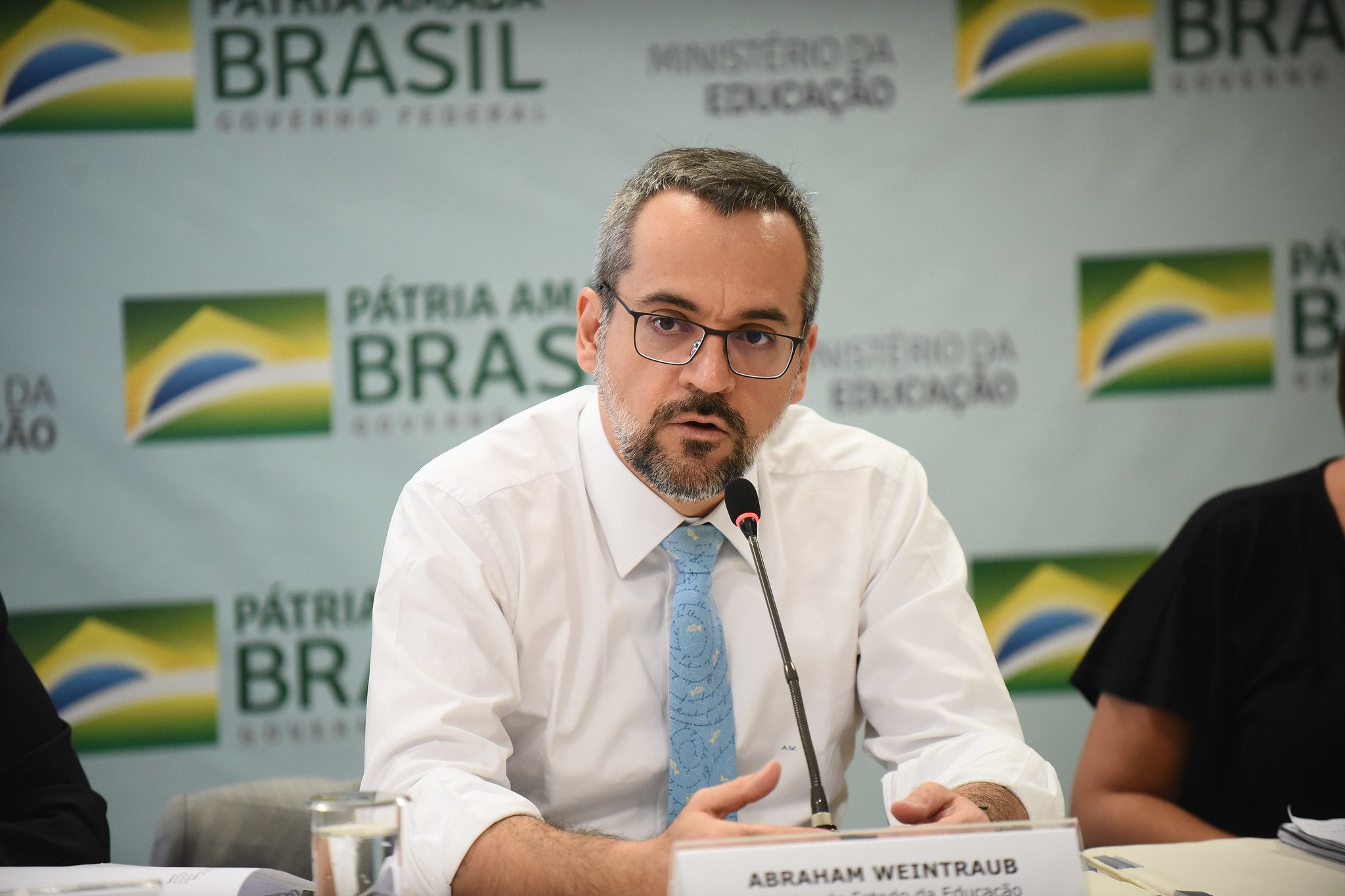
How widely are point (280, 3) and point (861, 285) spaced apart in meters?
1.53

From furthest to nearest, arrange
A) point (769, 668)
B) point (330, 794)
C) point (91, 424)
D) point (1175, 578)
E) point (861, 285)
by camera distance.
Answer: point (861, 285)
point (91, 424)
point (1175, 578)
point (769, 668)
point (330, 794)

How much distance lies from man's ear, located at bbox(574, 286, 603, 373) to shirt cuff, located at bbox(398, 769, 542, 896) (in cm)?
63

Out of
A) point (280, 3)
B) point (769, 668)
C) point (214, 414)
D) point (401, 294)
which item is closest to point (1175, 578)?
point (769, 668)

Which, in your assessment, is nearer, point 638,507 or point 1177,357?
point 638,507

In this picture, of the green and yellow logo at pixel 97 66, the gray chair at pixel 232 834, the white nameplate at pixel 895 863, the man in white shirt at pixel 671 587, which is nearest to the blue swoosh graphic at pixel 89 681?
the gray chair at pixel 232 834

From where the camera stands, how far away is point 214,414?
2.70 meters

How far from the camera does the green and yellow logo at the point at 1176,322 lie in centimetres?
288

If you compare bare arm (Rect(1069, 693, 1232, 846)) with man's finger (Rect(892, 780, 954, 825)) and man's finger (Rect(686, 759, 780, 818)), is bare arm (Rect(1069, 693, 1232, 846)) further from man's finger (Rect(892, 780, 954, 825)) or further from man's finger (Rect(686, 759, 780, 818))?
man's finger (Rect(686, 759, 780, 818))

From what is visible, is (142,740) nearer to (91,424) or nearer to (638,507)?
(91,424)

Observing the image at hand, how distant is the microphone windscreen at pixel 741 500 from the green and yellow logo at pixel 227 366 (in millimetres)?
1611

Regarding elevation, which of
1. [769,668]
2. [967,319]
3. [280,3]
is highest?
[280,3]

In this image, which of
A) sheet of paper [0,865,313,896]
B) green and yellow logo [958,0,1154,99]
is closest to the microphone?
sheet of paper [0,865,313,896]

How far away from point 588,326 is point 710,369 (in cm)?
27

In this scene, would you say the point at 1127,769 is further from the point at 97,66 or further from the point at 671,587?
the point at 97,66
